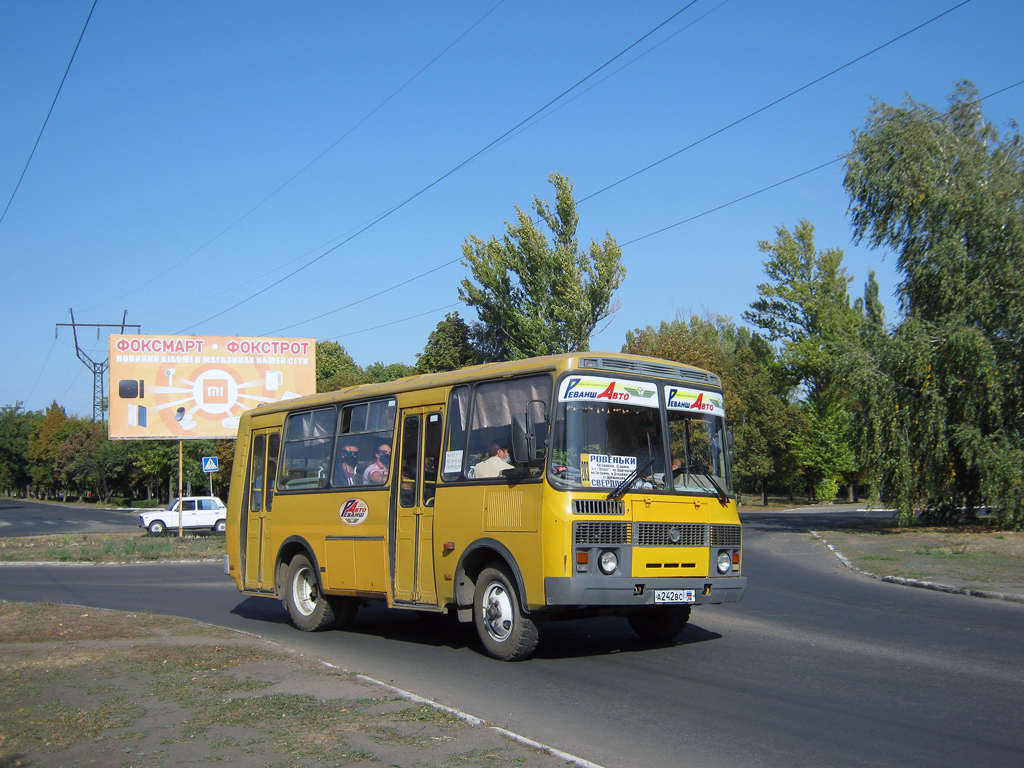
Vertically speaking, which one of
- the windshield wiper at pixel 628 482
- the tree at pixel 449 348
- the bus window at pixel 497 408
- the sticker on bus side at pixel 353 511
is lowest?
the sticker on bus side at pixel 353 511

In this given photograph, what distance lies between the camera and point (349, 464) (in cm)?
1202

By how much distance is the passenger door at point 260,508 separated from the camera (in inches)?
535

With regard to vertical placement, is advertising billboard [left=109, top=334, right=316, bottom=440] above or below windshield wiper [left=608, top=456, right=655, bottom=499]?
above

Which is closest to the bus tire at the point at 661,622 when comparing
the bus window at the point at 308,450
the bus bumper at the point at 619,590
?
the bus bumper at the point at 619,590

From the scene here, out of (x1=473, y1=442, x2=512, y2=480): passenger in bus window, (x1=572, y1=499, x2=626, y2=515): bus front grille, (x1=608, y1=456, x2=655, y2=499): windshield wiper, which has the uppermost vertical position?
(x1=473, y1=442, x2=512, y2=480): passenger in bus window

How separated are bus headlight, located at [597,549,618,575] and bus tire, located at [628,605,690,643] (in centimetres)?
162

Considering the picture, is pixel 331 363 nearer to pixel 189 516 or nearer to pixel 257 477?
pixel 189 516

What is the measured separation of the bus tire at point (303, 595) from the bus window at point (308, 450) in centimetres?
110

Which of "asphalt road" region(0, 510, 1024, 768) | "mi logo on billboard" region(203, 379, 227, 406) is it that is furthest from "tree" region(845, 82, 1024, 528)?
"mi logo on billboard" region(203, 379, 227, 406)

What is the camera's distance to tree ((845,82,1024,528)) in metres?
27.6

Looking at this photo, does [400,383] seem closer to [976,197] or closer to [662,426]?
[662,426]

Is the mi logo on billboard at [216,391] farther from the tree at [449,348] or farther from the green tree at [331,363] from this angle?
the green tree at [331,363]

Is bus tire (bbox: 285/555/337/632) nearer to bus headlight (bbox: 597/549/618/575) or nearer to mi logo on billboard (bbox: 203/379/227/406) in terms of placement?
bus headlight (bbox: 597/549/618/575)

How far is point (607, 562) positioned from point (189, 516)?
39.2 metres
